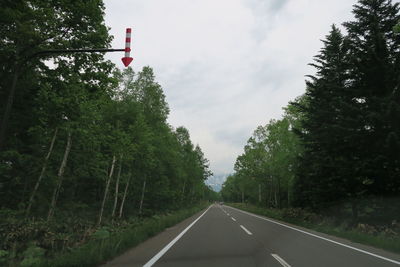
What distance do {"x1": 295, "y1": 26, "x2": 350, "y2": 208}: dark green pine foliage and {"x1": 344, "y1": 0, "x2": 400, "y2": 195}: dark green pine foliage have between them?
38.9 inches

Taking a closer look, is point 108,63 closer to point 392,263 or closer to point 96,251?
point 96,251

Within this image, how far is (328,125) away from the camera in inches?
664

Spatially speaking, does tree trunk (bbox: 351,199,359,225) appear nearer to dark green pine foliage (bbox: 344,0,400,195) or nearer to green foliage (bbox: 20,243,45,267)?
dark green pine foliage (bbox: 344,0,400,195)

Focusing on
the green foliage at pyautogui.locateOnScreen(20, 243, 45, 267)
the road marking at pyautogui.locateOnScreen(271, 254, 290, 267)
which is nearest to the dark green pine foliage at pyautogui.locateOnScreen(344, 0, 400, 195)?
the road marking at pyautogui.locateOnScreen(271, 254, 290, 267)

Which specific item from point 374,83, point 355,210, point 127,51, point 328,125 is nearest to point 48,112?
point 127,51

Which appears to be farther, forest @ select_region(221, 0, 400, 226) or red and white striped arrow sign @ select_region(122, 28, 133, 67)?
forest @ select_region(221, 0, 400, 226)

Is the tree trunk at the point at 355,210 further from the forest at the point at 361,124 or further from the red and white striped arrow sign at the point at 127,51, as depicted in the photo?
the red and white striped arrow sign at the point at 127,51

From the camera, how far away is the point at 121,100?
23578mm

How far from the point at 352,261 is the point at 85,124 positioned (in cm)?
1373

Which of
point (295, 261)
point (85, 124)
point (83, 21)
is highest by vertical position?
point (83, 21)

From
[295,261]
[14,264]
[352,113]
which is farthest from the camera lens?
[352,113]

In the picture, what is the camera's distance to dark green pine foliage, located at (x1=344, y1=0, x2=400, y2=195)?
14852 millimetres

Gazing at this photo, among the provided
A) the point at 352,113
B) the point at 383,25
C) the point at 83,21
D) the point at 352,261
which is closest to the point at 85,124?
the point at 83,21

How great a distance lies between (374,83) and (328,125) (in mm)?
3364
